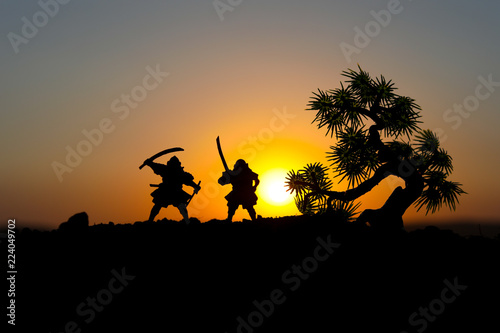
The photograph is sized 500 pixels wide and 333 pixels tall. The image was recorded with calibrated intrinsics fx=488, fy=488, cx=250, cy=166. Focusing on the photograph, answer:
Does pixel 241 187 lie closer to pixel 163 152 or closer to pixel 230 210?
pixel 230 210

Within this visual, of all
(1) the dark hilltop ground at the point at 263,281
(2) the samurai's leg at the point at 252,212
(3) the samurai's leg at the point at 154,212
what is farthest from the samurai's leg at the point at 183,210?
(1) the dark hilltop ground at the point at 263,281

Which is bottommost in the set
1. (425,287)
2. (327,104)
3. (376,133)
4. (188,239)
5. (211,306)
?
(425,287)

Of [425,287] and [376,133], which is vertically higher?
[376,133]

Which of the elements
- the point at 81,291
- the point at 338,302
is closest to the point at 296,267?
the point at 338,302

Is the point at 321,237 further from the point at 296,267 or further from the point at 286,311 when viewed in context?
the point at 286,311

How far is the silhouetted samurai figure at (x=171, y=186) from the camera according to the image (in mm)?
13531

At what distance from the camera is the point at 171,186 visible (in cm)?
1366

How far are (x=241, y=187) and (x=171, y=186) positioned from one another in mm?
1963

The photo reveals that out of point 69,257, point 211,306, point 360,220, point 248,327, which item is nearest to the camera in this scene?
point 248,327

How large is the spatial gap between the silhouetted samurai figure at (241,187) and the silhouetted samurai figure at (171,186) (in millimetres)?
1068

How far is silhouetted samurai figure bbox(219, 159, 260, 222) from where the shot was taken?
13523 millimetres

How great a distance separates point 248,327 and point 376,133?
6.55 metres

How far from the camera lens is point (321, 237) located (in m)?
10.7

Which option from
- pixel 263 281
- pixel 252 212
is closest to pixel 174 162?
pixel 252 212
